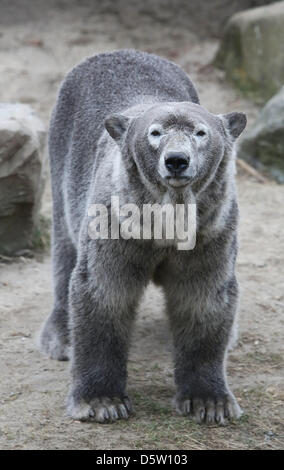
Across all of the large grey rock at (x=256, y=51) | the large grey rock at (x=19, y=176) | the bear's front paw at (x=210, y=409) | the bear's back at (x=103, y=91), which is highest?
the large grey rock at (x=256, y=51)

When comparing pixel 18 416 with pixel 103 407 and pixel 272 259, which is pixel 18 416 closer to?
pixel 103 407

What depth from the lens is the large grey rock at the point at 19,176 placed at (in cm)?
689

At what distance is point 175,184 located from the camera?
4.02 meters

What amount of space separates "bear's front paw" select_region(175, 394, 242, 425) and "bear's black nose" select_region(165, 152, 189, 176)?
154cm

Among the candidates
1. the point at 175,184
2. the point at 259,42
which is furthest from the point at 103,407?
the point at 259,42

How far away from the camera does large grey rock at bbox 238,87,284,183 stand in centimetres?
929

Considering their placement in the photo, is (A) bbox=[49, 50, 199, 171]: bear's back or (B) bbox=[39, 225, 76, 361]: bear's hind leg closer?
(A) bbox=[49, 50, 199, 171]: bear's back

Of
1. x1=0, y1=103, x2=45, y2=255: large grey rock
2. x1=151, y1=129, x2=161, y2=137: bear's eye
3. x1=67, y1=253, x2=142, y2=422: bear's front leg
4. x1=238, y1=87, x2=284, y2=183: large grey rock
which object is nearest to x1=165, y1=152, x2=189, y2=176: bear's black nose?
x1=151, y1=129, x2=161, y2=137: bear's eye

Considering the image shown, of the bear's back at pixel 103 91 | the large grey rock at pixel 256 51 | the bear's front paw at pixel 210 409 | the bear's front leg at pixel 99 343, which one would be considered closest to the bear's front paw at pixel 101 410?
the bear's front leg at pixel 99 343

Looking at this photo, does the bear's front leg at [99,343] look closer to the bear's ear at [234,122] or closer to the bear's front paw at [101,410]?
the bear's front paw at [101,410]

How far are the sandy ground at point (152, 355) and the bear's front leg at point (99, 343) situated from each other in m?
0.12

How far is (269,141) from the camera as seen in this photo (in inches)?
369

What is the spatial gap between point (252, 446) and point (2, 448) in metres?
1.32

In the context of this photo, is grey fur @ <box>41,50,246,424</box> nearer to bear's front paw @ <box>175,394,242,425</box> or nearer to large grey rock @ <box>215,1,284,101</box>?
bear's front paw @ <box>175,394,242,425</box>
